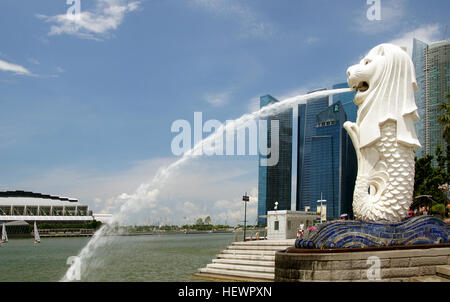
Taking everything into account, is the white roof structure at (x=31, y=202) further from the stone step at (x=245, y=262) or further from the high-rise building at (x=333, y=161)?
the stone step at (x=245, y=262)

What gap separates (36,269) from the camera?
83.6ft

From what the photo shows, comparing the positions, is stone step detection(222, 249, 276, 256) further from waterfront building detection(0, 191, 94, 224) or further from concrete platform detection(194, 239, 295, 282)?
waterfront building detection(0, 191, 94, 224)

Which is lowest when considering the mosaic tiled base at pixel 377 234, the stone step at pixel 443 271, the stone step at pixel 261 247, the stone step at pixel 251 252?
the stone step at pixel 251 252

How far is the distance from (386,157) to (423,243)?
299cm

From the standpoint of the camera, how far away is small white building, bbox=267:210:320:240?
2795cm

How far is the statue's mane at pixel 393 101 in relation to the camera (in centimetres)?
1437

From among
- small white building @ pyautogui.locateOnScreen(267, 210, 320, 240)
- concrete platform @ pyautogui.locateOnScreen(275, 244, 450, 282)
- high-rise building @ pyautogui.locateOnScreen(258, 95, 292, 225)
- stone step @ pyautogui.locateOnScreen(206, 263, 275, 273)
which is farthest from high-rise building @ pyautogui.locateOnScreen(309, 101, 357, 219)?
concrete platform @ pyautogui.locateOnScreen(275, 244, 450, 282)

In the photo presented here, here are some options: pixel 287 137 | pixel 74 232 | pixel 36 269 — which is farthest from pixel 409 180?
pixel 74 232

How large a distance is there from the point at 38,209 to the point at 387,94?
338 feet

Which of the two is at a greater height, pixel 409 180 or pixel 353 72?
pixel 353 72

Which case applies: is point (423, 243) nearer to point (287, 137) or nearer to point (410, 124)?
point (410, 124)

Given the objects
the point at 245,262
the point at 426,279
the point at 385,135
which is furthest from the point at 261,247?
the point at 426,279

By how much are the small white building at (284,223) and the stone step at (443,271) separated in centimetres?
1608

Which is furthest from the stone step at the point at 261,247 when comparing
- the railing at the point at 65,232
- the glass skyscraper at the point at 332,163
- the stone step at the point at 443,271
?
the glass skyscraper at the point at 332,163
